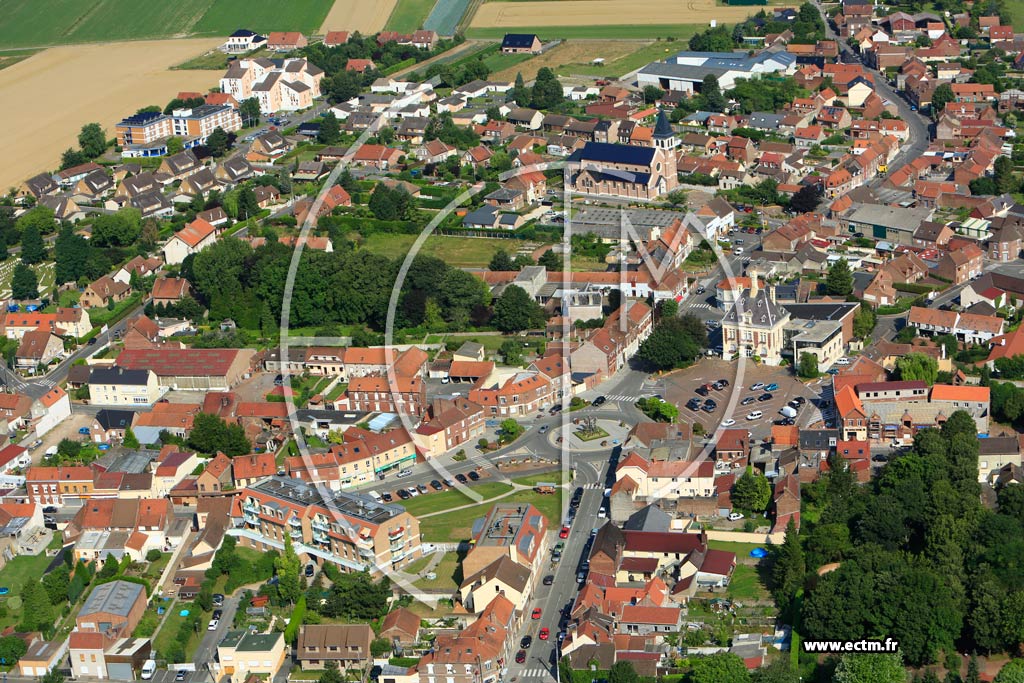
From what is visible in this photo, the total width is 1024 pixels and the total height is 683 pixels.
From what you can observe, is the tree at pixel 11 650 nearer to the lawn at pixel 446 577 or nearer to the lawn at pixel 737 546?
the lawn at pixel 446 577

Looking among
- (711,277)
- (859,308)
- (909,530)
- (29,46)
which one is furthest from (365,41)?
(909,530)

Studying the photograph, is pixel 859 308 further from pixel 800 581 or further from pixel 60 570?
pixel 60 570

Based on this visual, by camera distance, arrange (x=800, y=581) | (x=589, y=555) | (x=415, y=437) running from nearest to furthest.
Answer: (x=800, y=581) → (x=589, y=555) → (x=415, y=437)

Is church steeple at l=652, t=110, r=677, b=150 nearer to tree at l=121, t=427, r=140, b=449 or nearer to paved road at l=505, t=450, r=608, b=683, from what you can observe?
paved road at l=505, t=450, r=608, b=683

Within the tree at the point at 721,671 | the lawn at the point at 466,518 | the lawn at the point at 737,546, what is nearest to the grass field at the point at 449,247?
the lawn at the point at 466,518

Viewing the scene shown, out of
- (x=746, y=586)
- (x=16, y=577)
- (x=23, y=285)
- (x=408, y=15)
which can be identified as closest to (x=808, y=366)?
(x=746, y=586)

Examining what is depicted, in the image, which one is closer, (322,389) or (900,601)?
(900,601)

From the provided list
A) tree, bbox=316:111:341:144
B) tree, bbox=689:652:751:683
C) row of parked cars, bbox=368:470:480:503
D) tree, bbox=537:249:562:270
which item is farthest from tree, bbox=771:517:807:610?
tree, bbox=316:111:341:144
